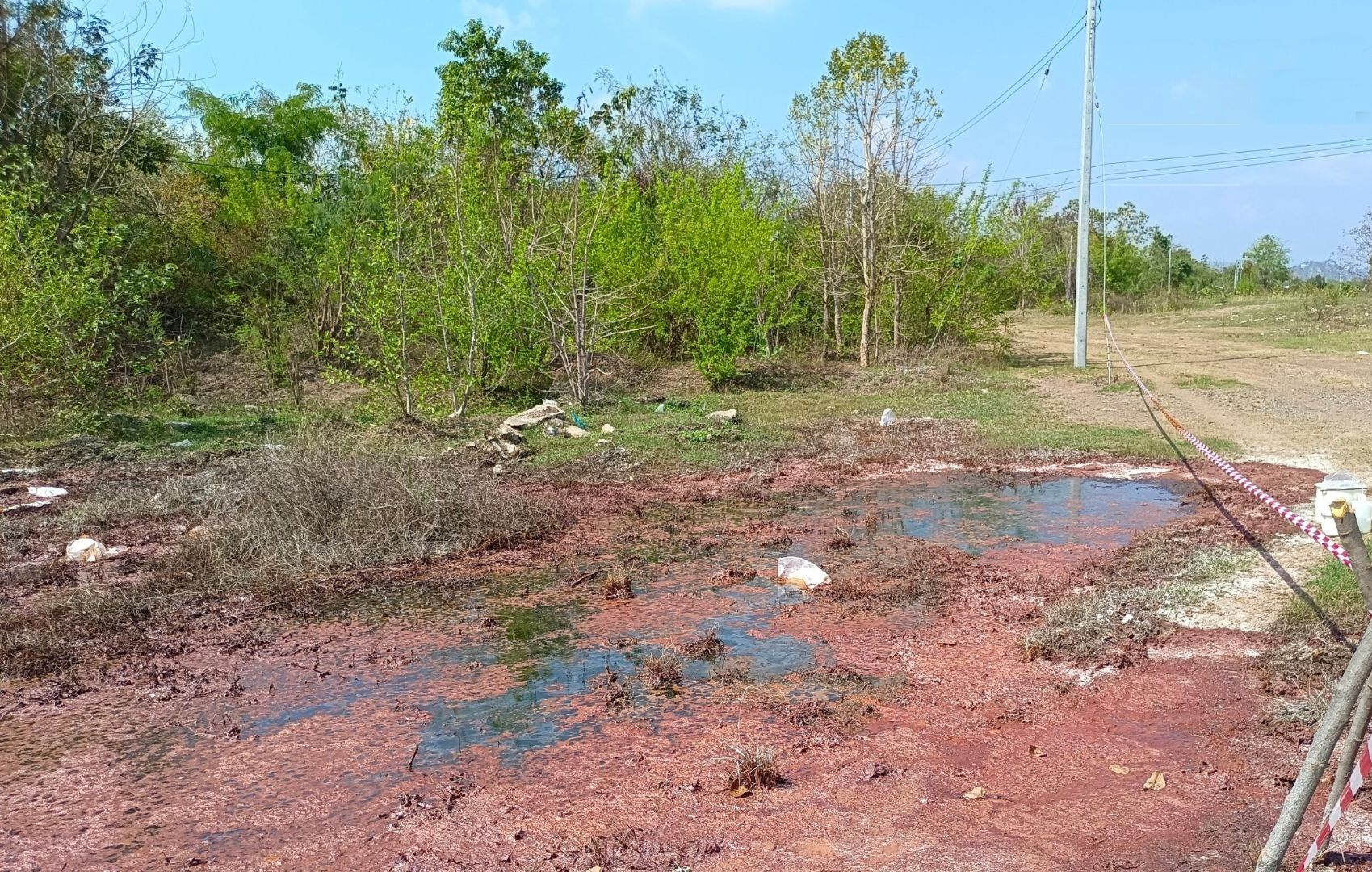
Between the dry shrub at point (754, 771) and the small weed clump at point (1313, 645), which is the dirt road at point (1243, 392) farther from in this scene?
the dry shrub at point (754, 771)

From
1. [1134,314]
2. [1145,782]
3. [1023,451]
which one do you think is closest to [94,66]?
[1023,451]

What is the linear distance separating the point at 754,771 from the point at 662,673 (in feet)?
3.91

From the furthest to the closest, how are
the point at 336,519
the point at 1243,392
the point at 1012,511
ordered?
the point at 1243,392
the point at 1012,511
the point at 336,519

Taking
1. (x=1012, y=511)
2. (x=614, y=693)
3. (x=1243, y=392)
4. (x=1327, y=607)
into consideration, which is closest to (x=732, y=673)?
(x=614, y=693)

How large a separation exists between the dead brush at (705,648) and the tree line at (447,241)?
315 inches

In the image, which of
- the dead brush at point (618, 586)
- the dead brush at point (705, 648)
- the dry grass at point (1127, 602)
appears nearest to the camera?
the dry grass at point (1127, 602)

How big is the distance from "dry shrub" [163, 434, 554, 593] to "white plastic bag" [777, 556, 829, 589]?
224cm

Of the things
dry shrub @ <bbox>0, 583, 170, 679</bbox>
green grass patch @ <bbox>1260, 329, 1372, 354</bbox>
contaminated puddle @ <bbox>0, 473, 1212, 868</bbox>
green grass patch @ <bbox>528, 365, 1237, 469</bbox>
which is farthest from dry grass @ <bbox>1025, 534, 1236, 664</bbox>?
green grass patch @ <bbox>1260, 329, 1372, 354</bbox>

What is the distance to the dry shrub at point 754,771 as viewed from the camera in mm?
3826

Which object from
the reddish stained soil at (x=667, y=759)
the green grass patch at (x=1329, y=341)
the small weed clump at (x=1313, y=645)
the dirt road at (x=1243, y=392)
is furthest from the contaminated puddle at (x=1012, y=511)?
the green grass patch at (x=1329, y=341)

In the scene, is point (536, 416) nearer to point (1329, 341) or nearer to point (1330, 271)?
point (1329, 341)

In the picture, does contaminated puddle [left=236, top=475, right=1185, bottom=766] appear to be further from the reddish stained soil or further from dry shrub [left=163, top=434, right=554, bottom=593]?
dry shrub [left=163, top=434, right=554, bottom=593]

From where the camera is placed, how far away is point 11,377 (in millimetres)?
11641

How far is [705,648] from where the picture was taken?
5316mm
